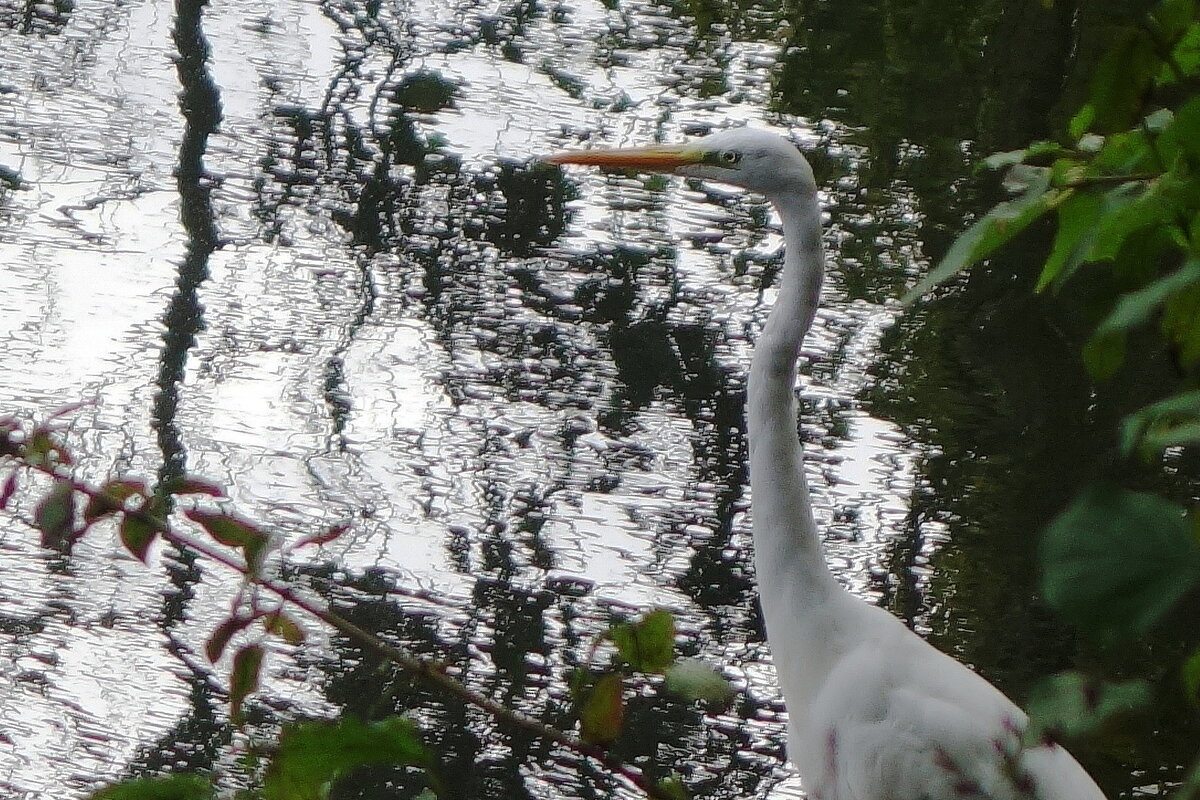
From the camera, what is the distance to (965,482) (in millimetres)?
2850

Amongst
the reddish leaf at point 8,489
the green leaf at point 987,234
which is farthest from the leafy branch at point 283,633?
the green leaf at point 987,234

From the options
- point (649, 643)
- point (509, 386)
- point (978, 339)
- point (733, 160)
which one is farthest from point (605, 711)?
point (978, 339)

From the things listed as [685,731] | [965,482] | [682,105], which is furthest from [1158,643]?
[682,105]

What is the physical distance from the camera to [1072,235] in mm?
722

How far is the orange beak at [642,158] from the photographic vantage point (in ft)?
6.06

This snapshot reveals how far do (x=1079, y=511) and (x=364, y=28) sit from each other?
4418 millimetres

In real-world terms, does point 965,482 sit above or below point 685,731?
above

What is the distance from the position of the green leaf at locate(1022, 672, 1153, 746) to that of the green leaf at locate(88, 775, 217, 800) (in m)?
0.34

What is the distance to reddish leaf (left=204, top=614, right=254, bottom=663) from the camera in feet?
2.27

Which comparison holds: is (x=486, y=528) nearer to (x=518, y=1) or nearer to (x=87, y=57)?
(x=87, y=57)

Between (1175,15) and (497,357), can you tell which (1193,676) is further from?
(497,357)

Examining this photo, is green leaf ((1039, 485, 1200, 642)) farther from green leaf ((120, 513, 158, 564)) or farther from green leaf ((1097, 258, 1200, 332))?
green leaf ((120, 513, 158, 564))

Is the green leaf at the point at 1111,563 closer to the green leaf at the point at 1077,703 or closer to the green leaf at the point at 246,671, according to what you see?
the green leaf at the point at 1077,703

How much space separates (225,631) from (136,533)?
0.09m
